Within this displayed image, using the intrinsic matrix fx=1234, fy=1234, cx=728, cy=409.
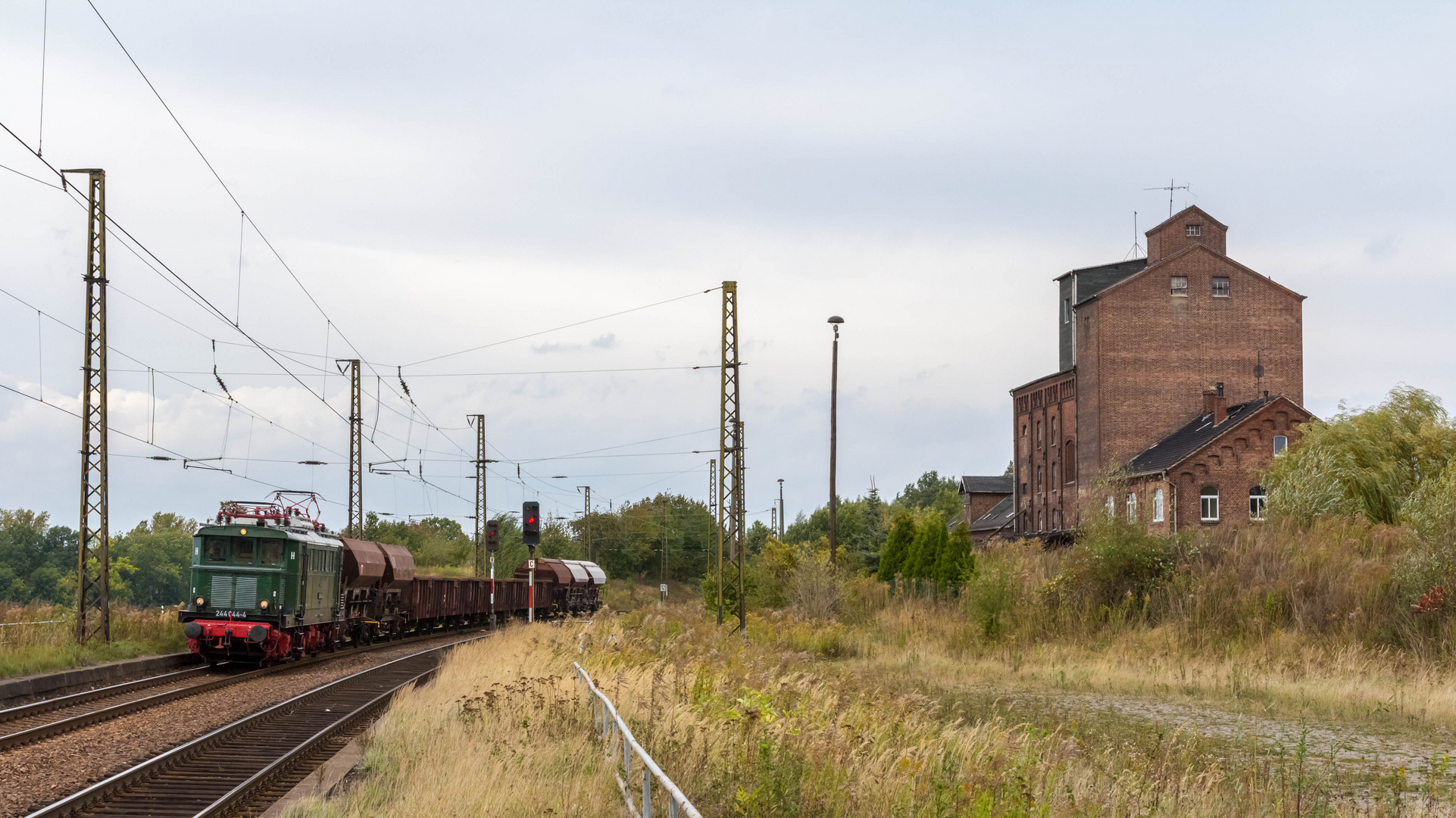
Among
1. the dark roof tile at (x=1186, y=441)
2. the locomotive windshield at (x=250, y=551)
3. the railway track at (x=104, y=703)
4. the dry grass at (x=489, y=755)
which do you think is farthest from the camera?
the dark roof tile at (x=1186, y=441)

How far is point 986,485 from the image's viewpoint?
87.7 m

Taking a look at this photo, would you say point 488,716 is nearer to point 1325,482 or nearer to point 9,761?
point 9,761

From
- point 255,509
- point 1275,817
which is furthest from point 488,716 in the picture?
point 255,509

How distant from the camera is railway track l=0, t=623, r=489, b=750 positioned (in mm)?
15188

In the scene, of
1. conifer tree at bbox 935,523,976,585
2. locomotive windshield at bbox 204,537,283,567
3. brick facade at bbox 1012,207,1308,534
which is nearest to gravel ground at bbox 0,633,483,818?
locomotive windshield at bbox 204,537,283,567

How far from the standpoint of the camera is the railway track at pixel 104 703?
15.2 m

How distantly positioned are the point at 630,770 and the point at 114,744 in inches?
371

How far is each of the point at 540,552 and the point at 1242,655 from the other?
68.7 meters

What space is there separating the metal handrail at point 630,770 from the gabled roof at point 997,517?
64352mm

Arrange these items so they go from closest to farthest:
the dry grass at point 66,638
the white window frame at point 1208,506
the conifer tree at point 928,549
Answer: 1. the dry grass at point 66,638
2. the conifer tree at point 928,549
3. the white window frame at point 1208,506

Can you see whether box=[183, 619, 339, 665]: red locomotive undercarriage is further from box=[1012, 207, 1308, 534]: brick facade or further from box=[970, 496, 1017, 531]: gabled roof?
box=[970, 496, 1017, 531]: gabled roof

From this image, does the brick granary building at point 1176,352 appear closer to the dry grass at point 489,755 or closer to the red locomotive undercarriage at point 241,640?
the red locomotive undercarriage at point 241,640

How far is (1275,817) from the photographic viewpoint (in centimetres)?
1012

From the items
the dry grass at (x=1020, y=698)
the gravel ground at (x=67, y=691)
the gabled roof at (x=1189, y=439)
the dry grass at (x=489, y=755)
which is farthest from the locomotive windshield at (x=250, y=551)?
the gabled roof at (x=1189, y=439)
